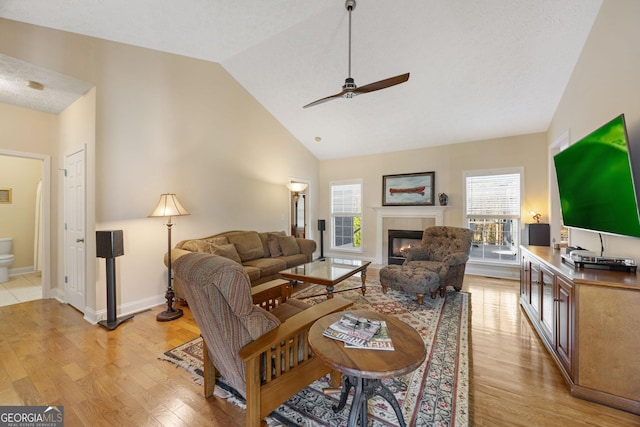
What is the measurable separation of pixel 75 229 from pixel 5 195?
10.7ft

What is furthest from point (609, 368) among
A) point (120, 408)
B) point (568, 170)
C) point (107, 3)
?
point (107, 3)

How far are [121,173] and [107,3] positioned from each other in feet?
5.67

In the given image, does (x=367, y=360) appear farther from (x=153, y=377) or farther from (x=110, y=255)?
(x=110, y=255)

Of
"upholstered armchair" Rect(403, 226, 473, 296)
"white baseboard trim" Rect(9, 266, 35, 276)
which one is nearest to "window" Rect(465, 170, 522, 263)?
"upholstered armchair" Rect(403, 226, 473, 296)

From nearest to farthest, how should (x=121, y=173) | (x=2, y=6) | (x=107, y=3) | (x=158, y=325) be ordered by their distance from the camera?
(x=2, y=6), (x=107, y=3), (x=158, y=325), (x=121, y=173)

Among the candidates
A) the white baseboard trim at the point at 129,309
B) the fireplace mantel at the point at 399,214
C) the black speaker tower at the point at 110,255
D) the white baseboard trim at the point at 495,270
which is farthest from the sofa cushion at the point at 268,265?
the white baseboard trim at the point at 495,270

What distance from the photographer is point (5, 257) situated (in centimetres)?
456

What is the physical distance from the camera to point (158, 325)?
2.96 metres

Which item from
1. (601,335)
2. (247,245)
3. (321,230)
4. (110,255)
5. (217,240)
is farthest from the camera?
(321,230)

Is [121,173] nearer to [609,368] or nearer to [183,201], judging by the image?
[183,201]

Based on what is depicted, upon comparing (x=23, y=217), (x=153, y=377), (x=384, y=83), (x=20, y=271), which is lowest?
(x=153, y=377)

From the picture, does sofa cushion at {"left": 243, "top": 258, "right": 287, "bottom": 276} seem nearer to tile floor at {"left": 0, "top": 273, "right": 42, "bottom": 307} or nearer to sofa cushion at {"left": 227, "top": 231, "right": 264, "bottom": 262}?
sofa cushion at {"left": 227, "top": 231, "right": 264, "bottom": 262}

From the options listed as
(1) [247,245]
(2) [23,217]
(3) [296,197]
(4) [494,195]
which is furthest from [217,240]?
(4) [494,195]

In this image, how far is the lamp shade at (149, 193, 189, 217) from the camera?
3320 millimetres
